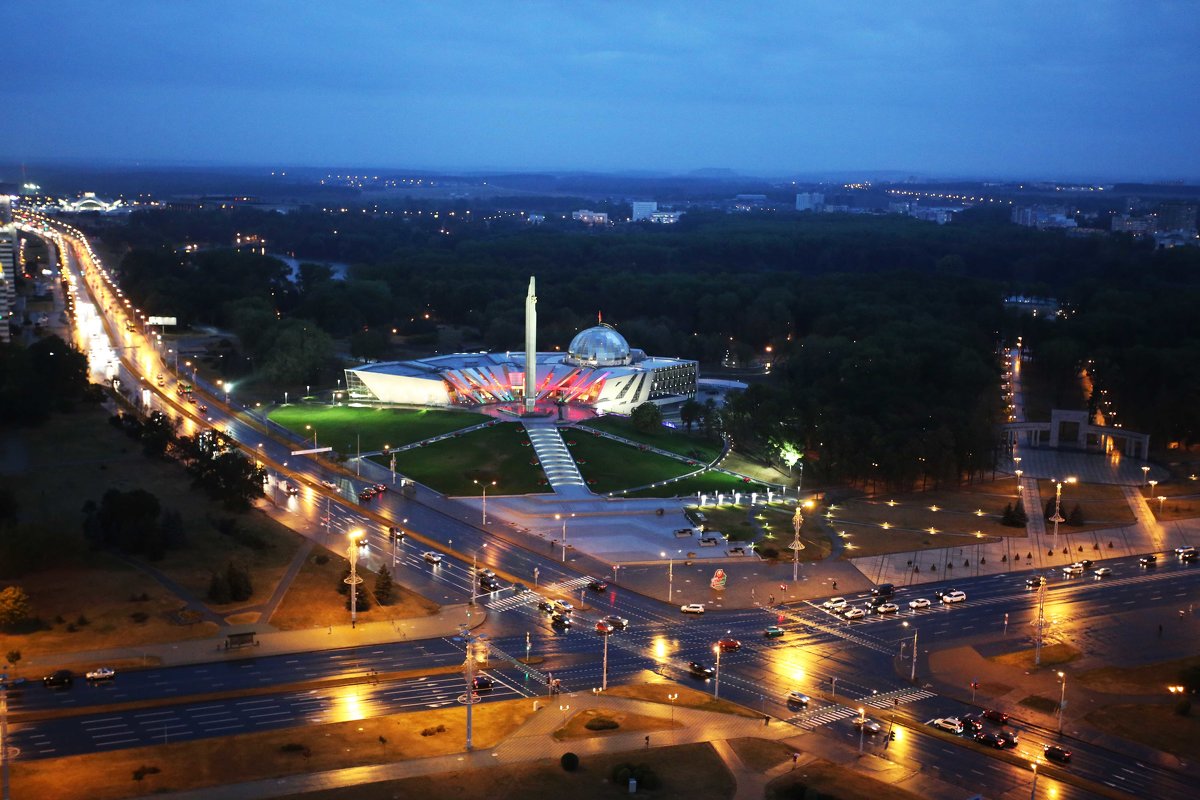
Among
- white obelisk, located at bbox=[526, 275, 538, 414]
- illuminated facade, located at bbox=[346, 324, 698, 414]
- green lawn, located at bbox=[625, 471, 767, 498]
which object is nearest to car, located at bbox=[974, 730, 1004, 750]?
green lawn, located at bbox=[625, 471, 767, 498]

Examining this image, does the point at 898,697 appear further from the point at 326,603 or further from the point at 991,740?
the point at 326,603

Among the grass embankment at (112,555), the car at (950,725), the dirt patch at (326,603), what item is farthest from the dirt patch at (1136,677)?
the grass embankment at (112,555)

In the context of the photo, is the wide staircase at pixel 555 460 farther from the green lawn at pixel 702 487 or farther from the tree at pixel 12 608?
the tree at pixel 12 608

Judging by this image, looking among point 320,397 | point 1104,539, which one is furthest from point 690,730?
point 320,397

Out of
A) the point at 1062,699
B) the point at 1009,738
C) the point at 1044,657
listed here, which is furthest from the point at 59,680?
the point at 1044,657

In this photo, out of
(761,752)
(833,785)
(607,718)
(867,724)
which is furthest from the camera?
(607,718)

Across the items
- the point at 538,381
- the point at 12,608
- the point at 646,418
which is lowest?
the point at 12,608
